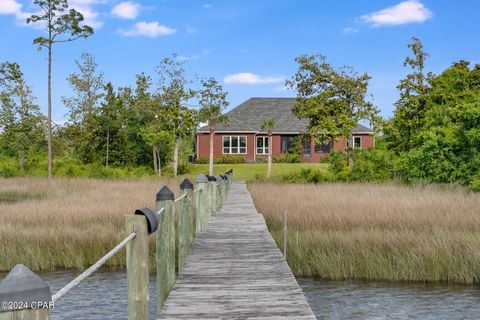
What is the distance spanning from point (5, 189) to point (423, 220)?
19217mm

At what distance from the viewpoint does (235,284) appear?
6.40 meters

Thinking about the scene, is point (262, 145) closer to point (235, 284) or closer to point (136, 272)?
point (235, 284)

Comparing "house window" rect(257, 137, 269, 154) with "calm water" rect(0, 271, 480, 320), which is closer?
"calm water" rect(0, 271, 480, 320)

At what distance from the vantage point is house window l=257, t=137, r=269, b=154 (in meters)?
57.2

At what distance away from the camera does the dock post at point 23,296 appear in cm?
167

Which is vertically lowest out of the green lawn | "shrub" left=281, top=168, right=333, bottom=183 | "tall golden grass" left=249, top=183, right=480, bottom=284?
"tall golden grass" left=249, top=183, right=480, bottom=284

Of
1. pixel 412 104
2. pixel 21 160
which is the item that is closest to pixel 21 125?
pixel 21 160

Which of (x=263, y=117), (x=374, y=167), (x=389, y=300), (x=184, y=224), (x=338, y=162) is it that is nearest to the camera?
(x=184, y=224)

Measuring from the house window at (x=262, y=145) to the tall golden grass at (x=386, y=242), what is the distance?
4008 cm

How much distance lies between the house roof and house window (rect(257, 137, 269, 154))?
1.35m

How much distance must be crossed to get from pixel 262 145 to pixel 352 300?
4747cm

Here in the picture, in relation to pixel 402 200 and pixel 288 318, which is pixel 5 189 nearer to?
pixel 402 200

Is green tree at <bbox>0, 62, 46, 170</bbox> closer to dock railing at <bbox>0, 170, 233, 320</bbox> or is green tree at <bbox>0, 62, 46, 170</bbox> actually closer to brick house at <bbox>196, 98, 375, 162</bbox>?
brick house at <bbox>196, 98, 375, 162</bbox>

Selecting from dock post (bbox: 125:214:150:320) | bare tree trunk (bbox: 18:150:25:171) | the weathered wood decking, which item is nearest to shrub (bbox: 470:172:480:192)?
the weathered wood decking
